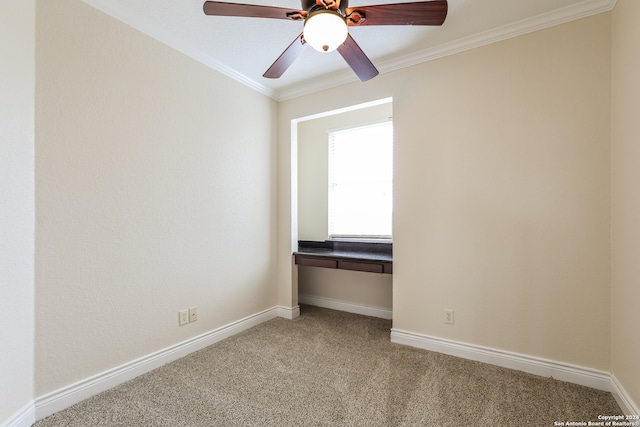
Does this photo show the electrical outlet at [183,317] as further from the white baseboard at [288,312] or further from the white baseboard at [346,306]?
the white baseboard at [346,306]

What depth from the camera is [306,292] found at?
12.8 ft

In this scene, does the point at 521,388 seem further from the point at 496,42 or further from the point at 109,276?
the point at 109,276

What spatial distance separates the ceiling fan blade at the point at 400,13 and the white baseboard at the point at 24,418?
8.71 feet

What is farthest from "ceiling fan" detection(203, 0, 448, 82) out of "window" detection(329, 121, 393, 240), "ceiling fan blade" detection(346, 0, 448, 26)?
"window" detection(329, 121, 393, 240)

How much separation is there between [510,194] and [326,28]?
176cm

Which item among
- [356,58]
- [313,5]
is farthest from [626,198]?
[313,5]

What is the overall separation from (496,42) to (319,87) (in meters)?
1.60

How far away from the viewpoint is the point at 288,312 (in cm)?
330

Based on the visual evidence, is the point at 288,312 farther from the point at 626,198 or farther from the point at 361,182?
the point at 626,198

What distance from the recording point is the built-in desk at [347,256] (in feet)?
9.12

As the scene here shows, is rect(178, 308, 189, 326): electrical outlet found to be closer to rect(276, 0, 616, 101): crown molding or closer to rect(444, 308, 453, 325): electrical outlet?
rect(444, 308, 453, 325): electrical outlet

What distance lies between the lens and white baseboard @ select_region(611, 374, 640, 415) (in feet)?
5.09

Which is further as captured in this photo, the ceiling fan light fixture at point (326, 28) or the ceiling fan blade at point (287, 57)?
the ceiling fan blade at point (287, 57)

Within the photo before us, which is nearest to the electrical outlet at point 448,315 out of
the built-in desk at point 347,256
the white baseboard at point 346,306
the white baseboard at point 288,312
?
the built-in desk at point 347,256
